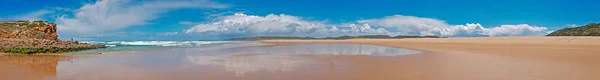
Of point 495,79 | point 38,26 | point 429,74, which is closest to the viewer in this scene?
point 495,79

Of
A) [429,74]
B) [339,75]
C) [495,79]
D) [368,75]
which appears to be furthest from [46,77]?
[495,79]

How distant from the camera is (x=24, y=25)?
1663 inches

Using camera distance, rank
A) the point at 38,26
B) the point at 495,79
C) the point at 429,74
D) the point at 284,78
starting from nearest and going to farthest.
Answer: the point at 495,79 → the point at 284,78 → the point at 429,74 → the point at 38,26

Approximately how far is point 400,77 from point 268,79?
2855 mm

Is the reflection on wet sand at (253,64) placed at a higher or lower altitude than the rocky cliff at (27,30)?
lower

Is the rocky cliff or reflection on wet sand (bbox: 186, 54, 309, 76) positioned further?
the rocky cliff

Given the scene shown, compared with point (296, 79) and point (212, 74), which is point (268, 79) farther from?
point (212, 74)

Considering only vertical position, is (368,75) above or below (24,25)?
below

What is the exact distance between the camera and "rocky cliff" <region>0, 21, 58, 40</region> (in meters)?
39.4

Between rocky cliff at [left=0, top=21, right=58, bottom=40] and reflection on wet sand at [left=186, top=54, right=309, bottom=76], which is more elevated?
rocky cliff at [left=0, top=21, right=58, bottom=40]

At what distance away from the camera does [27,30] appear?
40.8 meters

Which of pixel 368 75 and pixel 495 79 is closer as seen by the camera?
pixel 495 79

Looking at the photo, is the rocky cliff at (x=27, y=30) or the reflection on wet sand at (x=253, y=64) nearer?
the reflection on wet sand at (x=253, y=64)

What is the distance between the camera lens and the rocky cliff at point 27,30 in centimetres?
3941
